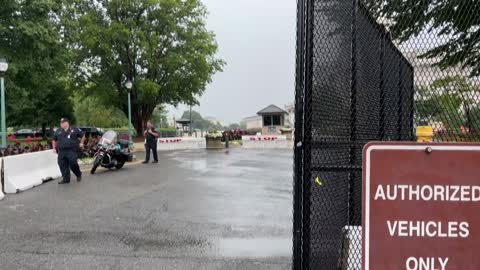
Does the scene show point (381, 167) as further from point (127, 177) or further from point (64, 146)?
point (127, 177)

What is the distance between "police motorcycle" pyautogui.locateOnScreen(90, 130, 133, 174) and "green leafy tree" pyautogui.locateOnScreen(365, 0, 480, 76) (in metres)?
13.7

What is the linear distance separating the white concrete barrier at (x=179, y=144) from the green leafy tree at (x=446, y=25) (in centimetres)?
3109

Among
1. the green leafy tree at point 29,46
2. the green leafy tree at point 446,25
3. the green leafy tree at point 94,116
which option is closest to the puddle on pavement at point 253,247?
the green leafy tree at point 446,25

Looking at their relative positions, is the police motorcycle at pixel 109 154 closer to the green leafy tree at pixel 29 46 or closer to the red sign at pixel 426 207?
the green leafy tree at pixel 29 46

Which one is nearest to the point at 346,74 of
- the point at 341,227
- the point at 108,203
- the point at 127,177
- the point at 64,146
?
the point at 341,227

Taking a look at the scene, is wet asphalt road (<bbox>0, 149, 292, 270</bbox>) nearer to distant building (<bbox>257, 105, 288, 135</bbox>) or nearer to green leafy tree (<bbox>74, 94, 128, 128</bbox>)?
distant building (<bbox>257, 105, 288, 135</bbox>)

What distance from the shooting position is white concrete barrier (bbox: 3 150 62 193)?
38.1 ft

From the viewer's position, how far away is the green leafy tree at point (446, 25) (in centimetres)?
302

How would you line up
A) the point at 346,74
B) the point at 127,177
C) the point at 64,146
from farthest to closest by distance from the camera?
the point at 127,177 → the point at 64,146 → the point at 346,74

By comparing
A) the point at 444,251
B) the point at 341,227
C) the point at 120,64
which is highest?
the point at 120,64

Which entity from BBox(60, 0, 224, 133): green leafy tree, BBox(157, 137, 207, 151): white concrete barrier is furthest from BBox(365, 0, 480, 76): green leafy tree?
BBox(60, 0, 224, 133): green leafy tree

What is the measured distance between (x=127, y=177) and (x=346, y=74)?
38.1 ft

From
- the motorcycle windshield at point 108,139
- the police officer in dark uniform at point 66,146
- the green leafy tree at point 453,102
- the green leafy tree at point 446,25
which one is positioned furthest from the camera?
the motorcycle windshield at point 108,139

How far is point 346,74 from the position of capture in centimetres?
365
